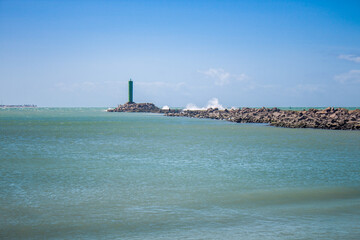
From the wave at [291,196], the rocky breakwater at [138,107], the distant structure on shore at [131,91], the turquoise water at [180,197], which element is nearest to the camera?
the turquoise water at [180,197]

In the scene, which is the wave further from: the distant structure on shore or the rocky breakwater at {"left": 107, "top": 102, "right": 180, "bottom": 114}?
the distant structure on shore

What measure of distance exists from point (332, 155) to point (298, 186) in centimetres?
750

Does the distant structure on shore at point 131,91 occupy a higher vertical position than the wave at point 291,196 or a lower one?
higher

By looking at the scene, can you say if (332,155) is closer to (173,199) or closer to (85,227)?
(173,199)

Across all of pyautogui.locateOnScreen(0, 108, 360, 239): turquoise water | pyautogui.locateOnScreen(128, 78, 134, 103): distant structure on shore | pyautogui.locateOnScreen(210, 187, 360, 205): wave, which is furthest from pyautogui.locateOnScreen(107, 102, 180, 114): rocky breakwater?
pyautogui.locateOnScreen(210, 187, 360, 205): wave

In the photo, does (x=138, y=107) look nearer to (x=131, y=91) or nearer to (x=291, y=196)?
(x=131, y=91)

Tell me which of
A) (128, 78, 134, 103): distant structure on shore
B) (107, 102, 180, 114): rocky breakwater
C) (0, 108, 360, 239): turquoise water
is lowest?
(0, 108, 360, 239): turquoise water

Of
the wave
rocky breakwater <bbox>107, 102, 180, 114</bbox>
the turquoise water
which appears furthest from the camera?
rocky breakwater <bbox>107, 102, 180, 114</bbox>

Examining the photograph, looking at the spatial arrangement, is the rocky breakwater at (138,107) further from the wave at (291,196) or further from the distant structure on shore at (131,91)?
the wave at (291,196)

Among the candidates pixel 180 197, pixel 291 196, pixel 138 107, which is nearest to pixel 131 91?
pixel 138 107

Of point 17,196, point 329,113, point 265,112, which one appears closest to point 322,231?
point 17,196

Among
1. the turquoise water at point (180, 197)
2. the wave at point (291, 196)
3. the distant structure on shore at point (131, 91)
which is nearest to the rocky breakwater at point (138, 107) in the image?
the distant structure on shore at point (131, 91)

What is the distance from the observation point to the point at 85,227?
7379 mm

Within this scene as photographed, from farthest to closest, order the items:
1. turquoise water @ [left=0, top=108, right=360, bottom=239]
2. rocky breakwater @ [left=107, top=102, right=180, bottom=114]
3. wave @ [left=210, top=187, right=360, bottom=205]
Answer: rocky breakwater @ [left=107, top=102, right=180, bottom=114]
wave @ [left=210, top=187, right=360, bottom=205]
turquoise water @ [left=0, top=108, right=360, bottom=239]
